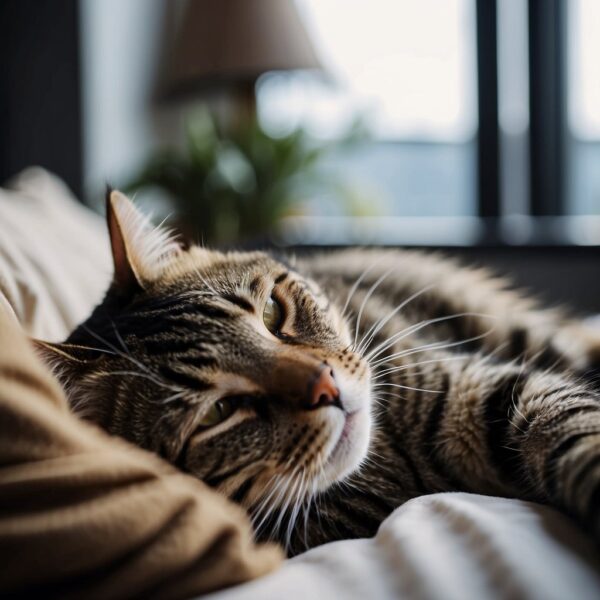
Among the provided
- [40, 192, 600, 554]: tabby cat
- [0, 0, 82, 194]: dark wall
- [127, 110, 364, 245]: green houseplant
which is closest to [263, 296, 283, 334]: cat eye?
[40, 192, 600, 554]: tabby cat

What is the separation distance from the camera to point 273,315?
3.00 ft

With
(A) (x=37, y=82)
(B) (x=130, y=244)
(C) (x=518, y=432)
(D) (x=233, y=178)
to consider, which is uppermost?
(A) (x=37, y=82)

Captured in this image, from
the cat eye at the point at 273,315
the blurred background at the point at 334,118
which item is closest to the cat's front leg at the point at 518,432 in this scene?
the cat eye at the point at 273,315

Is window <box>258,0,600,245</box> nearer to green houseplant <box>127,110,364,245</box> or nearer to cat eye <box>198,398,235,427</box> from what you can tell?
green houseplant <box>127,110,364,245</box>

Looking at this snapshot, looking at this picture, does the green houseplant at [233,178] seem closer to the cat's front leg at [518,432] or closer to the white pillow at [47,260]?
the white pillow at [47,260]

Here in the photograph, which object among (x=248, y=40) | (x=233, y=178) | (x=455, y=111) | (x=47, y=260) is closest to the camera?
(x=47, y=260)

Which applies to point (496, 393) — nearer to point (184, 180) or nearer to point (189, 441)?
point (189, 441)

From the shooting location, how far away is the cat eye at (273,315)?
35.5 inches

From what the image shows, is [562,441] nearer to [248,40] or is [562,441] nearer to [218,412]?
[218,412]

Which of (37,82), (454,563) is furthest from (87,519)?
(37,82)

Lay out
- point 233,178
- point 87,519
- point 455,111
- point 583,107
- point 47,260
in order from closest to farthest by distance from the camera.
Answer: point 87,519 → point 47,260 → point 233,178 → point 583,107 → point 455,111

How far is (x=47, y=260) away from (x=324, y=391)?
555mm

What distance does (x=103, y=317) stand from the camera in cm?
89

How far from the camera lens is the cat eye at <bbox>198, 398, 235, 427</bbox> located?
2.51ft
